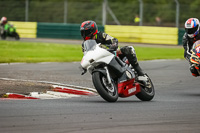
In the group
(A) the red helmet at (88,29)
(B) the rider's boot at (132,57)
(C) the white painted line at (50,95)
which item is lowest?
(C) the white painted line at (50,95)

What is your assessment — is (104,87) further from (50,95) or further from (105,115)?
(50,95)

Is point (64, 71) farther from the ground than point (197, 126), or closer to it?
closer to it

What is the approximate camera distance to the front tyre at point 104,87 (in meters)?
8.56

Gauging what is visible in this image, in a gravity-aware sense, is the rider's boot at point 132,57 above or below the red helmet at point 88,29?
below

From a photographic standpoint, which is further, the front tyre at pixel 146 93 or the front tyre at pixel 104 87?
the front tyre at pixel 146 93

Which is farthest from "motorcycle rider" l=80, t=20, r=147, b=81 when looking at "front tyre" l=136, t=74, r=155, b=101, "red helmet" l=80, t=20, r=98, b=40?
"front tyre" l=136, t=74, r=155, b=101

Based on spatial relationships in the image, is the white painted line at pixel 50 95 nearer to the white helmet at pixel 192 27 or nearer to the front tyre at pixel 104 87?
the front tyre at pixel 104 87

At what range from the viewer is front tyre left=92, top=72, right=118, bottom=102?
8562 mm

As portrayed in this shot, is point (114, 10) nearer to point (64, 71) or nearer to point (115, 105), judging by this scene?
point (64, 71)

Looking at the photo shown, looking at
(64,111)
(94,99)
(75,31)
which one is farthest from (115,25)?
(64,111)

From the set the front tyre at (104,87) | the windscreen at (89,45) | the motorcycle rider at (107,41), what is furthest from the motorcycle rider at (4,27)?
the front tyre at (104,87)

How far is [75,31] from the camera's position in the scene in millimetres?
34969

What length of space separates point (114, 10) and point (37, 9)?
5360mm

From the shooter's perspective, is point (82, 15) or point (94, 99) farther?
point (82, 15)
